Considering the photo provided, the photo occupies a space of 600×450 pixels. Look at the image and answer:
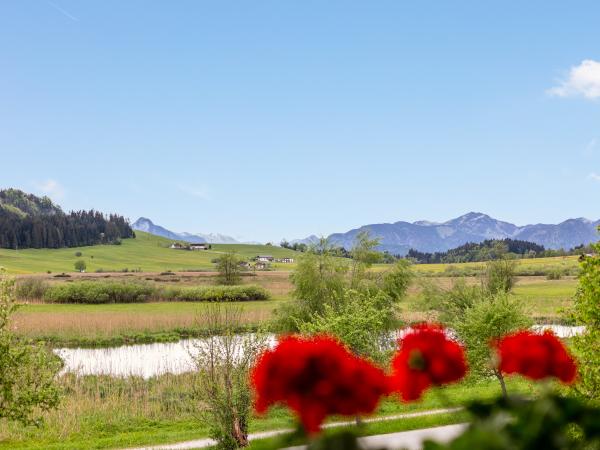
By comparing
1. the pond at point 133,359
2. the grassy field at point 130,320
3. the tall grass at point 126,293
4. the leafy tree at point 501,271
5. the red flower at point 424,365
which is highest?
the red flower at point 424,365

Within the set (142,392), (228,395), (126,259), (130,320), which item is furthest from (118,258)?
(228,395)

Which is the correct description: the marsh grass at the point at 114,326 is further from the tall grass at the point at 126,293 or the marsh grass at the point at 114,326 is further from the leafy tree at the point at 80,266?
the leafy tree at the point at 80,266

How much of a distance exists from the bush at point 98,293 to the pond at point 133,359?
2960 cm

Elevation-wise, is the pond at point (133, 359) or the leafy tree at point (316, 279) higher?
the leafy tree at point (316, 279)

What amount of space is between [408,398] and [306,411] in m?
0.76

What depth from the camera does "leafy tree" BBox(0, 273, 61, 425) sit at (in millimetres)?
12383

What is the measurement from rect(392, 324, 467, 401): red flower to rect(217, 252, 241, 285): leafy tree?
77.8 metres

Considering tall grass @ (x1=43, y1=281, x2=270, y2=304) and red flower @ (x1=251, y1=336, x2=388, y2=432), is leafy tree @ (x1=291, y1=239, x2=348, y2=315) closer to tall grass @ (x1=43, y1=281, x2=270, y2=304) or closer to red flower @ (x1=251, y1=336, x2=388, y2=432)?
→ red flower @ (x1=251, y1=336, x2=388, y2=432)

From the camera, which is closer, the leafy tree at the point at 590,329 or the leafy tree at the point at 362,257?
the leafy tree at the point at 590,329

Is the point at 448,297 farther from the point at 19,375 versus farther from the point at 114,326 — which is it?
the point at 19,375

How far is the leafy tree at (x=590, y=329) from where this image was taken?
9281 millimetres

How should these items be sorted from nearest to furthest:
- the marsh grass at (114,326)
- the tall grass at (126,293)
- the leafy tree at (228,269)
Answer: the marsh grass at (114,326)
the tall grass at (126,293)
the leafy tree at (228,269)

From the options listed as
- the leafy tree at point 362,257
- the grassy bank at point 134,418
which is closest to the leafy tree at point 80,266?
the leafy tree at point 362,257

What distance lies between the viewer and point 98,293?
216ft
